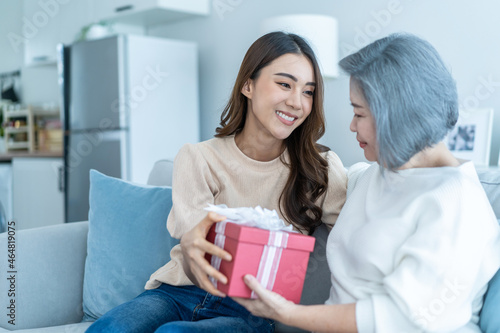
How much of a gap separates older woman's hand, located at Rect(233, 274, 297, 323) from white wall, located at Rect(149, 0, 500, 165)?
960mm

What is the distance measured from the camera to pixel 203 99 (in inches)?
158

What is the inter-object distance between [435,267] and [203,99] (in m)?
3.18

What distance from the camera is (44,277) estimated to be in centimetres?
173

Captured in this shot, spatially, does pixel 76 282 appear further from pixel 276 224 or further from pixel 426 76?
pixel 426 76

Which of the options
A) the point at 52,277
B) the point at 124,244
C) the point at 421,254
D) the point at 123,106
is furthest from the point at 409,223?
the point at 123,106

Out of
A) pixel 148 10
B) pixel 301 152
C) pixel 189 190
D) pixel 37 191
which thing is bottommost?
pixel 37 191

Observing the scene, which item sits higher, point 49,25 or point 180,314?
point 49,25

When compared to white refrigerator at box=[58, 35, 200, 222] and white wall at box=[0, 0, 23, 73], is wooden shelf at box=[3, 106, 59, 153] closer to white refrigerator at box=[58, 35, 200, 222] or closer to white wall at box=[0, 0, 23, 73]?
white wall at box=[0, 0, 23, 73]

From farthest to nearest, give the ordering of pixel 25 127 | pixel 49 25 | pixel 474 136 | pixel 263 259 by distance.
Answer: pixel 25 127 < pixel 49 25 < pixel 474 136 < pixel 263 259

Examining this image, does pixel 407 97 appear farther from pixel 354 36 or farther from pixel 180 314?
pixel 354 36

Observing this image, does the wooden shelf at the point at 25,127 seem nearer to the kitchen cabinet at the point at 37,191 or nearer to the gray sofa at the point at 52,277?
the kitchen cabinet at the point at 37,191

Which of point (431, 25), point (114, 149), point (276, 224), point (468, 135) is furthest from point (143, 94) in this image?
point (276, 224)

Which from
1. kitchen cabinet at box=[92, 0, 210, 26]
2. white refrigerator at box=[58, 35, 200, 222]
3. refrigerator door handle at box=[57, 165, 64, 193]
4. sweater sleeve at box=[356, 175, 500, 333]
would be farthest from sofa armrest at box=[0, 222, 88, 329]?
refrigerator door handle at box=[57, 165, 64, 193]

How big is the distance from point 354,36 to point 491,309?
2.16 meters
